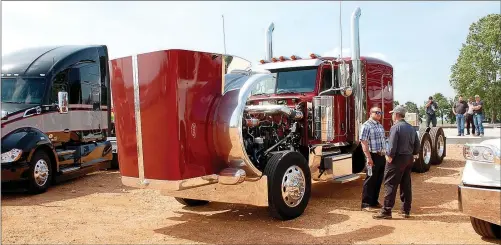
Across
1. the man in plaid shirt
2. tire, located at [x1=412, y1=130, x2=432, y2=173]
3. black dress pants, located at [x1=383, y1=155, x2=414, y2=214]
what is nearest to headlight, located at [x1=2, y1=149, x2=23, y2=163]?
the man in plaid shirt

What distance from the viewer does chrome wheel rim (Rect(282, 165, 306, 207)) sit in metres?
6.25

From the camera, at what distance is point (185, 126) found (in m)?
5.46

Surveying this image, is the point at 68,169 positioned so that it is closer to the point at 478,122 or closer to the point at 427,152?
the point at 427,152

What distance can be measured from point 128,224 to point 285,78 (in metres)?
3.65

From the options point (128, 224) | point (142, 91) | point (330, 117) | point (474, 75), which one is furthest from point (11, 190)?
point (474, 75)

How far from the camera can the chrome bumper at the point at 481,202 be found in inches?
176

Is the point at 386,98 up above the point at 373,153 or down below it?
above

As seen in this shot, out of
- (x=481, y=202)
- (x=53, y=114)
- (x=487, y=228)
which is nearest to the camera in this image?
(x=481, y=202)

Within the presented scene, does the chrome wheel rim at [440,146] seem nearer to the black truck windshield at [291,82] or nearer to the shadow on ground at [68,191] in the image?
the black truck windshield at [291,82]

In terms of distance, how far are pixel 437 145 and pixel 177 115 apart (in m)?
8.44

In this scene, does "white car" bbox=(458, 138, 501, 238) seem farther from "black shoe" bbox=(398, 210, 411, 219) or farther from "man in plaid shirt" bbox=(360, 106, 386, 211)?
"man in plaid shirt" bbox=(360, 106, 386, 211)

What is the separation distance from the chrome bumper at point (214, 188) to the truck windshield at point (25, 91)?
460 centimetres

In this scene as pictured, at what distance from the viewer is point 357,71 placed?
858 centimetres

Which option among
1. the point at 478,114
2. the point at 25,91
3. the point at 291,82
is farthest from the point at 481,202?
the point at 478,114
